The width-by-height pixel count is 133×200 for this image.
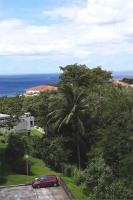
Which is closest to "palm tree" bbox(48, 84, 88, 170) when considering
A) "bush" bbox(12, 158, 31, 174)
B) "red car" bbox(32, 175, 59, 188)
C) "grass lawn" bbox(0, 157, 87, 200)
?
"grass lawn" bbox(0, 157, 87, 200)

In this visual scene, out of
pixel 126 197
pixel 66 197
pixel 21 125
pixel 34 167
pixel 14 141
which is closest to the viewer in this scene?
pixel 66 197

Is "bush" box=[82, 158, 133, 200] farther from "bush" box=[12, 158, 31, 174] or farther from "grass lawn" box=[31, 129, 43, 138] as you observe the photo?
"grass lawn" box=[31, 129, 43, 138]

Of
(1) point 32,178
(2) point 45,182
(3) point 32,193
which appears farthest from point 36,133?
(3) point 32,193

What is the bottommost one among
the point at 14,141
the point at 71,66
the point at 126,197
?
the point at 126,197

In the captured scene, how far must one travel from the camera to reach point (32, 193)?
37.2 metres

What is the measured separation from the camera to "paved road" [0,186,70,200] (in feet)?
117

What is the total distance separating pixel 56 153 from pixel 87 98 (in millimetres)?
7449

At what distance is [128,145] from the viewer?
1873 inches

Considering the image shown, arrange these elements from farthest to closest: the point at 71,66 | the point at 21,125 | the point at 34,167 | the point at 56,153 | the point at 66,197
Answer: the point at 71,66, the point at 21,125, the point at 56,153, the point at 34,167, the point at 66,197

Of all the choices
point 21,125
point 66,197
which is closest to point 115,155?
point 66,197

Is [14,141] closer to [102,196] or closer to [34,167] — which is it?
[34,167]

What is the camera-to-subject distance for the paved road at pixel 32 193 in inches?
1405

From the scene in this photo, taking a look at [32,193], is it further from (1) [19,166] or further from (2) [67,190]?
(1) [19,166]

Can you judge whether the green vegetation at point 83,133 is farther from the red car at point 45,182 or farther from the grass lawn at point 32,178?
the red car at point 45,182
